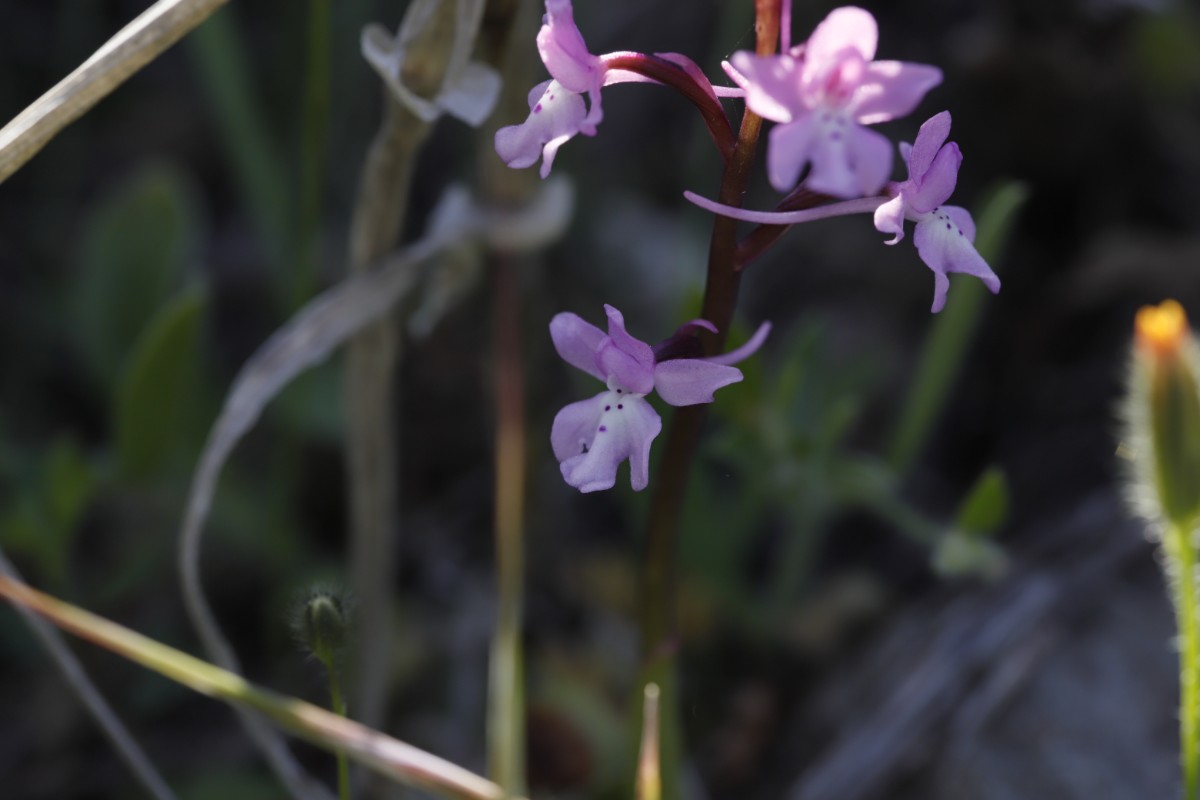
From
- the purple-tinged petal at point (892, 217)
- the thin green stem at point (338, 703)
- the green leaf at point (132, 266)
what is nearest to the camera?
the purple-tinged petal at point (892, 217)

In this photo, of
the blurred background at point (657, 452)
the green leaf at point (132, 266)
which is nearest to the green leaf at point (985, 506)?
the blurred background at point (657, 452)

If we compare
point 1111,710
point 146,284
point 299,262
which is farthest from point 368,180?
point 1111,710

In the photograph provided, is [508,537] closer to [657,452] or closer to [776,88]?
[657,452]

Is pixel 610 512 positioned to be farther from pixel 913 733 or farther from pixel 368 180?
pixel 368 180

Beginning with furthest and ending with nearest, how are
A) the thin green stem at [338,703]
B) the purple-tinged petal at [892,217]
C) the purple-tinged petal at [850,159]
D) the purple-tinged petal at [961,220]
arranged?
the thin green stem at [338,703]
the purple-tinged petal at [961,220]
the purple-tinged petal at [892,217]
the purple-tinged petal at [850,159]

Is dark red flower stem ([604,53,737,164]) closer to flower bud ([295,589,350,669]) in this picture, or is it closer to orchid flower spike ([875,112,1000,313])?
orchid flower spike ([875,112,1000,313])

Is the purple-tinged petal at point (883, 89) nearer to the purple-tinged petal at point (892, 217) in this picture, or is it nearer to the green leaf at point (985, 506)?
the purple-tinged petal at point (892, 217)

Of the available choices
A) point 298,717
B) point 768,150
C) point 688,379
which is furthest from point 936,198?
point 298,717
